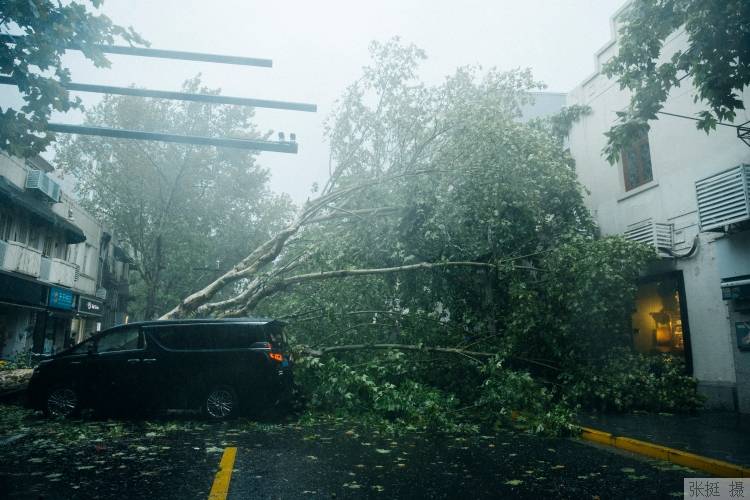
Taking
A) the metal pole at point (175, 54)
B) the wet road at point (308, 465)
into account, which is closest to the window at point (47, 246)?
the wet road at point (308, 465)

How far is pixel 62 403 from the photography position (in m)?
9.13

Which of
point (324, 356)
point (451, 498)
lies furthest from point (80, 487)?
point (324, 356)

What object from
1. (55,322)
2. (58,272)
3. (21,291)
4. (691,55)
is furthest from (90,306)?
(691,55)

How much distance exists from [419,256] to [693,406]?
648 centimetres

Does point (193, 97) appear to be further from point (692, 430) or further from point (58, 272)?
point (58, 272)

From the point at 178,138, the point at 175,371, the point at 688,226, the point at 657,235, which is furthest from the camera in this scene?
the point at 657,235

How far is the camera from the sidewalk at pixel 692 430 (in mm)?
6430

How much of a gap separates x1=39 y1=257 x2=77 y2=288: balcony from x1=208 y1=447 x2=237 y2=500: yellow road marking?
68.9ft

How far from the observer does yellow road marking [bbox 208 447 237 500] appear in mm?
4543

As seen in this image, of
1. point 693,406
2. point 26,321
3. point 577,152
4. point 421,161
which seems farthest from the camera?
point 26,321

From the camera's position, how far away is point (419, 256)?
1259 centimetres

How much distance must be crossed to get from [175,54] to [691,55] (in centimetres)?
764

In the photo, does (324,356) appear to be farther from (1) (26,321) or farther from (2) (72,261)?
(2) (72,261)

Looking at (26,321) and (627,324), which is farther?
(26,321)
